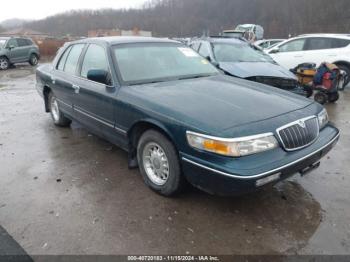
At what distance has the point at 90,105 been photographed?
4.30 metres

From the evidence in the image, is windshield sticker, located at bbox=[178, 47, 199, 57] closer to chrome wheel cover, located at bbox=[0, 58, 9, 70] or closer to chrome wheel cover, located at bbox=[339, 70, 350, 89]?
chrome wheel cover, located at bbox=[339, 70, 350, 89]

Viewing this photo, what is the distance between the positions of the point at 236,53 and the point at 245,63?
621 mm

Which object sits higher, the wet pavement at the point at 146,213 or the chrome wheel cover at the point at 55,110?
the chrome wheel cover at the point at 55,110

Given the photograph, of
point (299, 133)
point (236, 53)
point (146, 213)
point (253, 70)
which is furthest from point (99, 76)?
point (236, 53)

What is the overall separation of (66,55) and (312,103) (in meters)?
3.98

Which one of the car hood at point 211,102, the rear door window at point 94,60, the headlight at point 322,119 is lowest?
the headlight at point 322,119

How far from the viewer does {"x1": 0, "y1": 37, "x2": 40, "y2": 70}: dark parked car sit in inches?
653

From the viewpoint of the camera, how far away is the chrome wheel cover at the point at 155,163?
3330mm

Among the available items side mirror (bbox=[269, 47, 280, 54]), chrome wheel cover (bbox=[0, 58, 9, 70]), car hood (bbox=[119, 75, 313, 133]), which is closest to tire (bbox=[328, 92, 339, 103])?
side mirror (bbox=[269, 47, 280, 54])

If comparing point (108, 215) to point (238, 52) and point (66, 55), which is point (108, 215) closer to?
point (66, 55)

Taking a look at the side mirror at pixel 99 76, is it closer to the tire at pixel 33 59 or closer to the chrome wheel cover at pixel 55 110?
the chrome wheel cover at pixel 55 110

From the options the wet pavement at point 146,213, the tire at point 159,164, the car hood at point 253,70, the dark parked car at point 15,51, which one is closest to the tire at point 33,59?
the dark parked car at point 15,51

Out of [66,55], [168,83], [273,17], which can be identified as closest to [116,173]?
[168,83]

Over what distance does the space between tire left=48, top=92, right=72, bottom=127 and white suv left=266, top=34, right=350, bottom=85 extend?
7.93 m
